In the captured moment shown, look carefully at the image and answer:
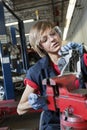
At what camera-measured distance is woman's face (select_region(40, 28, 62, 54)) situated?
1.93m

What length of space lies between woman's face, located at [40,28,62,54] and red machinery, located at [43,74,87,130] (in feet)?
1.14

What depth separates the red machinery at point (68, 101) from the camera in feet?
4.48

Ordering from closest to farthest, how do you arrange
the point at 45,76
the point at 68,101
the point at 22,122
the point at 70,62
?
1. the point at 68,101
2. the point at 70,62
3. the point at 45,76
4. the point at 22,122

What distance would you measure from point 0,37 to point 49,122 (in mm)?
4248

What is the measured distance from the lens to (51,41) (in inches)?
76.2

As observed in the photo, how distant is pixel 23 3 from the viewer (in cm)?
1172

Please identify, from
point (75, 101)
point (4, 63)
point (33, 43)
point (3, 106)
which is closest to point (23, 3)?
point (4, 63)

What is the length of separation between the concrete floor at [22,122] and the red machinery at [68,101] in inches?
156

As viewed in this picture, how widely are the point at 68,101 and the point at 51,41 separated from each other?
1.98ft

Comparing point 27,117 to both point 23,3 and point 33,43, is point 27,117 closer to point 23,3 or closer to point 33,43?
point 33,43

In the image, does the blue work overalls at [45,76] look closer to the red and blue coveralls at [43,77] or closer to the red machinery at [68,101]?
the red and blue coveralls at [43,77]

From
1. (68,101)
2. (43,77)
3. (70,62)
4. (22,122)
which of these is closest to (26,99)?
(43,77)

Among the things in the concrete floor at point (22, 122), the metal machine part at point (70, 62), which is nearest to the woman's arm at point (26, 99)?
the metal machine part at point (70, 62)

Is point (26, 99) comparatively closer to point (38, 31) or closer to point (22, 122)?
point (38, 31)
